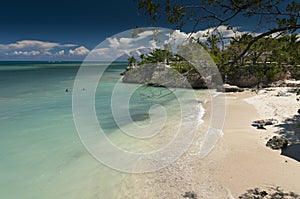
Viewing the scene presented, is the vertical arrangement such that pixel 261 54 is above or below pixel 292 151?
above

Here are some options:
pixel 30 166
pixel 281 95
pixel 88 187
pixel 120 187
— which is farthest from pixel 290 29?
pixel 281 95

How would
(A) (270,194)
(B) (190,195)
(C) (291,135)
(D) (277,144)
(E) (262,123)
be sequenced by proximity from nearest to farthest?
1. (A) (270,194)
2. (B) (190,195)
3. (D) (277,144)
4. (C) (291,135)
5. (E) (262,123)

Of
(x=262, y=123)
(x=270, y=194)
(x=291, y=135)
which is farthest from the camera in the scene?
(x=262, y=123)

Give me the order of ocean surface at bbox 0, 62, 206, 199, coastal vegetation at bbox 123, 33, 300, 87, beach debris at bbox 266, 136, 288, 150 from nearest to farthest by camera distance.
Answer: coastal vegetation at bbox 123, 33, 300, 87 → ocean surface at bbox 0, 62, 206, 199 → beach debris at bbox 266, 136, 288, 150

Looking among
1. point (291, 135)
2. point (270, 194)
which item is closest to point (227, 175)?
point (270, 194)

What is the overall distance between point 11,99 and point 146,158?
2336cm

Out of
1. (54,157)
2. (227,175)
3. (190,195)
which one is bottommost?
(54,157)

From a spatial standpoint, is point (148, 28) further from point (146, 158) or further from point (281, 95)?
point (281, 95)

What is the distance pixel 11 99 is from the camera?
2584 centimetres

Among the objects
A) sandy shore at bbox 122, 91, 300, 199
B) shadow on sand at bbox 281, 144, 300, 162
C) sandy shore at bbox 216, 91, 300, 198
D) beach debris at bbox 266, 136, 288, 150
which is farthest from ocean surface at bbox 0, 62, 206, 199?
shadow on sand at bbox 281, 144, 300, 162

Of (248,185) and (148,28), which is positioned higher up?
(148,28)

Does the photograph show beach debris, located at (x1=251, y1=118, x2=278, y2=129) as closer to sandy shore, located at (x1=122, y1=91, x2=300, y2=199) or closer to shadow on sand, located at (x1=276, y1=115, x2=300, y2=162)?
shadow on sand, located at (x1=276, y1=115, x2=300, y2=162)

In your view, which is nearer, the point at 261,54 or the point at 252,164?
the point at 261,54

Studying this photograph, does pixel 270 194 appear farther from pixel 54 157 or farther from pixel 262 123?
pixel 54 157
